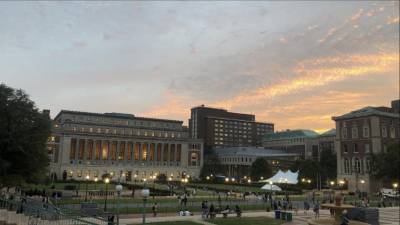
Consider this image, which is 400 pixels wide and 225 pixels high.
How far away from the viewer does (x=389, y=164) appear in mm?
85812

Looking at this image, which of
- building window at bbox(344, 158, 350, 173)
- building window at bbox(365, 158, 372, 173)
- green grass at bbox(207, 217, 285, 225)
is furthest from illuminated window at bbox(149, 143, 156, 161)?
green grass at bbox(207, 217, 285, 225)

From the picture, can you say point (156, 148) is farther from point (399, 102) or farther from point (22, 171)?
point (22, 171)

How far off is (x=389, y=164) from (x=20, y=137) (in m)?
74.3

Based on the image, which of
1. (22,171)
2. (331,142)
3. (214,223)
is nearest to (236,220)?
(214,223)

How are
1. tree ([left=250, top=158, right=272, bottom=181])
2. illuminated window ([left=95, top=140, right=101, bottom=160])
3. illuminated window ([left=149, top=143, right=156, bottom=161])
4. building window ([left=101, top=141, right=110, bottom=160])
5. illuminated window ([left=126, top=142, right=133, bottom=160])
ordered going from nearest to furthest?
tree ([left=250, top=158, right=272, bottom=181]) → illuminated window ([left=95, top=140, right=101, bottom=160]) → building window ([left=101, top=141, right=110, bottom=160]) → illuminated window ([left=126, top=142, right=133, bottom=160]) → illuminated window ([left=149, top=143, right=156, bottom=161])

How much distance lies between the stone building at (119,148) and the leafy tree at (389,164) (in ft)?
266

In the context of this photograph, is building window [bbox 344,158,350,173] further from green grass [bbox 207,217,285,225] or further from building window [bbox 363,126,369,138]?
green grass [bbox 207,217,285,225]

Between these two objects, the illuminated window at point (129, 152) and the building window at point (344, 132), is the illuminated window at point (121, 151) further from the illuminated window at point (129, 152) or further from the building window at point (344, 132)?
the building window at point (344, 132)

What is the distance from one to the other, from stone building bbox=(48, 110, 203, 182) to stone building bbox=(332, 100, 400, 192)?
71.4 m

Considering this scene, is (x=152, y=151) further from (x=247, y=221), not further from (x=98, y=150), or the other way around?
(x=247, y=221)

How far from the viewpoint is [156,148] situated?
163m

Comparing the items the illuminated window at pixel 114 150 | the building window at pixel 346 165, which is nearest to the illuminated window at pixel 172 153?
the illuminated window at pixel 114 150

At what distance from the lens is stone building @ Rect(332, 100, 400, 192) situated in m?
101

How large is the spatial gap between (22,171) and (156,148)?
120418mm
